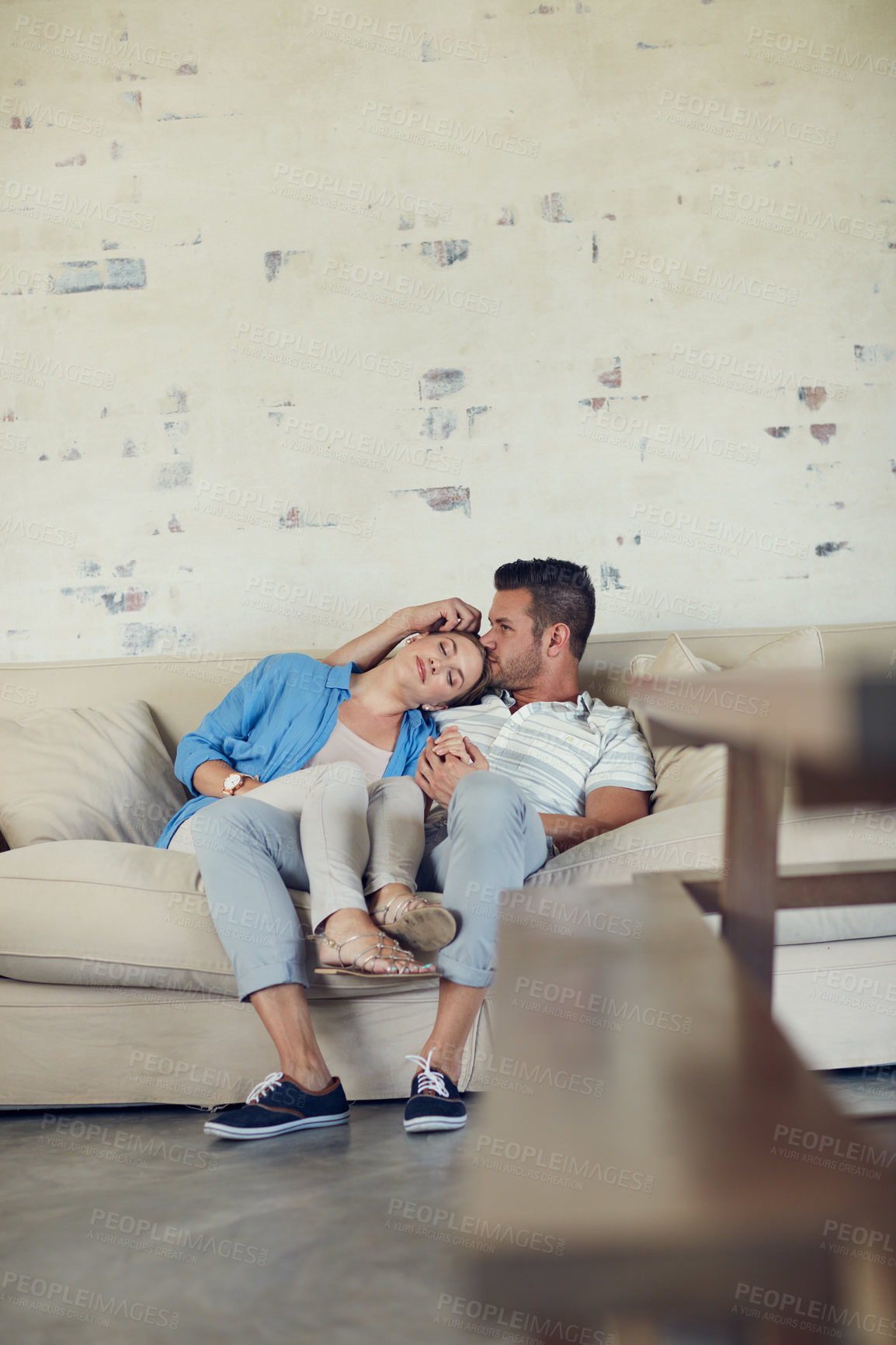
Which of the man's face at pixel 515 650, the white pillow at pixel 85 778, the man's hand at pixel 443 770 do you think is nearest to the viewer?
the man's hand at pixel 443 770

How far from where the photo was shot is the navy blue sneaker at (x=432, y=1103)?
1.39 meters

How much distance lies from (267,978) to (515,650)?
99 cm

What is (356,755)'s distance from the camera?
2.02 metres

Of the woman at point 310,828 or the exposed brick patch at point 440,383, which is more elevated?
the exposed brick patch at point 440,383

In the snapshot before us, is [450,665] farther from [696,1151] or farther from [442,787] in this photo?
[696,1151]

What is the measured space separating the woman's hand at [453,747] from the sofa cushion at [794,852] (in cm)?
33

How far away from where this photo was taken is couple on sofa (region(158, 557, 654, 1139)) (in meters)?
1.45

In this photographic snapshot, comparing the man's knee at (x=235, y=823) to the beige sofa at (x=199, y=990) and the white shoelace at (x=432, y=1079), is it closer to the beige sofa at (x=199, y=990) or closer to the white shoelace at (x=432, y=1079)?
the beige sofa at (x=199, y=990)

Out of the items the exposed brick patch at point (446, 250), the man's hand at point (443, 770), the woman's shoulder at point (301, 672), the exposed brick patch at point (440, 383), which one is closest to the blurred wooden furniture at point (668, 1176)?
the man's hand at point (443, 770)

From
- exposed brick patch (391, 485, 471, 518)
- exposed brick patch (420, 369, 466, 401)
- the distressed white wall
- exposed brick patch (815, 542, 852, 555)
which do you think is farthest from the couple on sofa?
exposed brick patch (815, 542, 852, 555)

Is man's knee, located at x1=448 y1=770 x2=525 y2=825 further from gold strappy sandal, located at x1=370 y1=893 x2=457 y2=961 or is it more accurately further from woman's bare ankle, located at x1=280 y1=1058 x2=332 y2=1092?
woman's bare ankle, located at x1=280 y1=1058 x2=332 y2=1092

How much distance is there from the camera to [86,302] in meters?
2.61

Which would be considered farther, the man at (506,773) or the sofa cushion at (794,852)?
the sofa cushion at (794,852)

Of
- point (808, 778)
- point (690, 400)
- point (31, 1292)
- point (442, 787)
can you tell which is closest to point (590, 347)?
point (690, 400)
